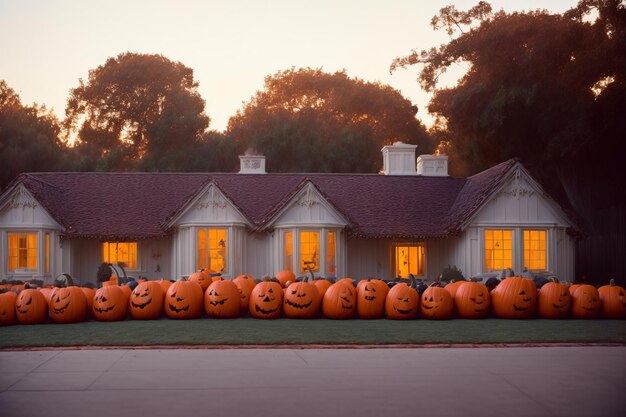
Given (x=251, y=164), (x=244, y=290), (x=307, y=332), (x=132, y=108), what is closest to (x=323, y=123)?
(x=132, y=108)

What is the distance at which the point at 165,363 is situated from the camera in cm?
1195

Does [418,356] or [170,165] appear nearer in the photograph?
[418,356]

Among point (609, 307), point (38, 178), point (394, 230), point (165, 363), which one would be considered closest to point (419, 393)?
Answer: point (165, 363)

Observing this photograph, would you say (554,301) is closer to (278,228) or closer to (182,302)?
(182,302)

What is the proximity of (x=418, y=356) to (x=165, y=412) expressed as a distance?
531 cm

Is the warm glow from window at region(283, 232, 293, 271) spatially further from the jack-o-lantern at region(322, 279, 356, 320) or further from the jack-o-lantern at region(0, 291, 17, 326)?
the jack-o-lantern at region(0, 291, 17, 326)

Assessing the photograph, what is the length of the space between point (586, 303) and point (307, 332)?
24.3 feet

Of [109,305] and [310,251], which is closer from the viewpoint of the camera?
[109,305]

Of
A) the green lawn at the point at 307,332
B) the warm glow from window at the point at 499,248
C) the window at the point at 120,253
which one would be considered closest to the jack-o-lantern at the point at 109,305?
the green lawn at the point at 307,332

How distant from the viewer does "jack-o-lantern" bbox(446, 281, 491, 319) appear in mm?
19156

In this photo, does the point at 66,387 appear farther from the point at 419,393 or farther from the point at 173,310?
the point at 173,310

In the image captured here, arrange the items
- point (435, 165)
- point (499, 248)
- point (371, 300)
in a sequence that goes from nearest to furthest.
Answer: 1. point (371, 300)
2. point (499, 248)
3. point (435, 165)

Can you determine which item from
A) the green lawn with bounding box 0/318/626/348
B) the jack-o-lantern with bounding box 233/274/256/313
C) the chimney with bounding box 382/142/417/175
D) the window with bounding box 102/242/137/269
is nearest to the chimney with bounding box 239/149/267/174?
the chimney with bounding box 382/142/417/175

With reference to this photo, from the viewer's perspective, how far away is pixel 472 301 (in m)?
19.1
